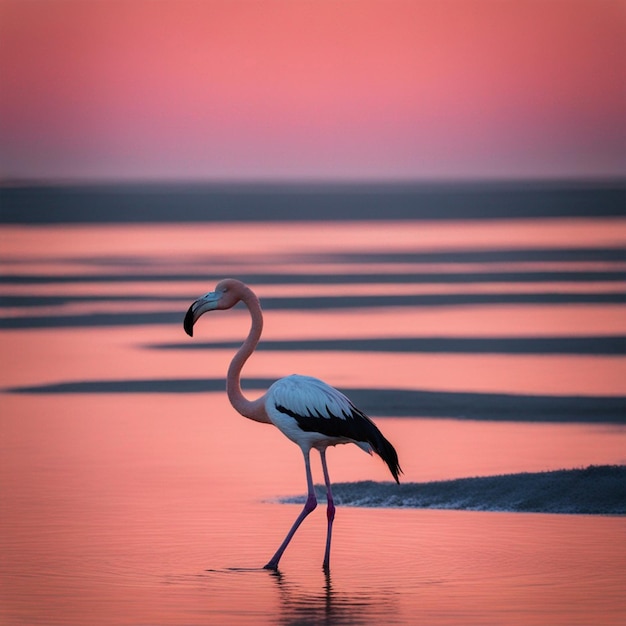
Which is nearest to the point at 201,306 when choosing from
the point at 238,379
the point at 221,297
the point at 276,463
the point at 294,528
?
the point at 221,297

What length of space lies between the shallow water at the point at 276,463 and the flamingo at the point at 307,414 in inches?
A: 16.8

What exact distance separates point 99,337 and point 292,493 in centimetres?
844

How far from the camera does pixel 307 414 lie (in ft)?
33.0

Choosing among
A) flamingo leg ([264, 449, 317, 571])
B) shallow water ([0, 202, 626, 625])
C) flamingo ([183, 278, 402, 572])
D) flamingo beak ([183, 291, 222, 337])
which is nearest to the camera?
shallow water ([0, 202, 626, 625])

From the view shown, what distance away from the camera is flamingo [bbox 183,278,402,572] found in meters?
9.94

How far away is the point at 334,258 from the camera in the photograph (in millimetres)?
31203

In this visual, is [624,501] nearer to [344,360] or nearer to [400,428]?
[400,428]

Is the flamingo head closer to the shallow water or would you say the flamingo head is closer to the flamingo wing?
the flamingo wing

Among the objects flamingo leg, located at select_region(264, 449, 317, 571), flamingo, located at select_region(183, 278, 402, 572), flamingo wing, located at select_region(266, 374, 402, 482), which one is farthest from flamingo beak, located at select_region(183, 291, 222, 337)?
flamingo leg, located at select_region(264, 449, 317, 571)

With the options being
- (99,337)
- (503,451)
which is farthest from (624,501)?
(99,337)

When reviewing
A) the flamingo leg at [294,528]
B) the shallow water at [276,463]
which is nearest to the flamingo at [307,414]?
the flamingo leg at [294,528]

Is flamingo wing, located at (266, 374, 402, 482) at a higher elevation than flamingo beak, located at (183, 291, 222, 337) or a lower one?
lower

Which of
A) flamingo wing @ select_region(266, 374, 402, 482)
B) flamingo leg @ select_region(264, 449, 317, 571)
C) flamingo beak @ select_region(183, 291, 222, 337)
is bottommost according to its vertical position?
flamingo leg @ select_region(264, 449, 317, 571)

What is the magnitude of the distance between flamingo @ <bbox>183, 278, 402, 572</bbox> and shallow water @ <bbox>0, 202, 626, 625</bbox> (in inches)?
16.8
